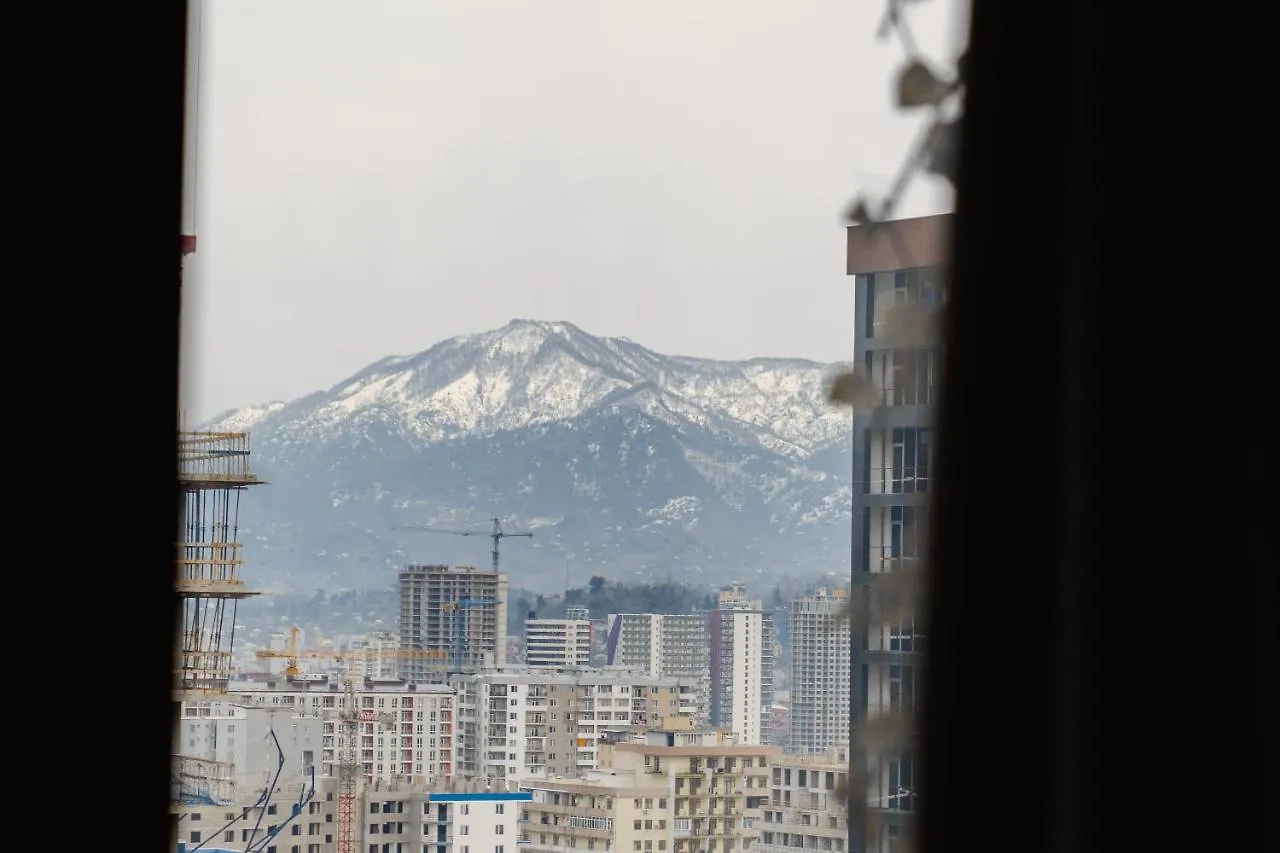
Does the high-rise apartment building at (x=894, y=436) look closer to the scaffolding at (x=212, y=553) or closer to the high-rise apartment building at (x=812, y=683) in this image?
the scaffolding at (x=212, y=553)

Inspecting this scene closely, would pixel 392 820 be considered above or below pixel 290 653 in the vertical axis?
below

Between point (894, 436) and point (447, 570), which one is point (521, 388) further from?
point (894, 436)

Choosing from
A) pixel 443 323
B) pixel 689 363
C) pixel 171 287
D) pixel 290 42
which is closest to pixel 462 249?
pixel 443 323

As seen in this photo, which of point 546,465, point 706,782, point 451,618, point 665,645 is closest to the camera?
point 706,782

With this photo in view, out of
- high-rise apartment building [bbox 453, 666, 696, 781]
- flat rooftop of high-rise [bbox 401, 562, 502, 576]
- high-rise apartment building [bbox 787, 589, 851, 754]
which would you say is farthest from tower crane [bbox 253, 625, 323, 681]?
high-rise apartment building [bbox 787, 589, 851, 754]

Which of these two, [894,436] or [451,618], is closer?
[894,436]

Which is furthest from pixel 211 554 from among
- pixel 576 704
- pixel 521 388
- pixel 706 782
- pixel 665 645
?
pixel 576 704
